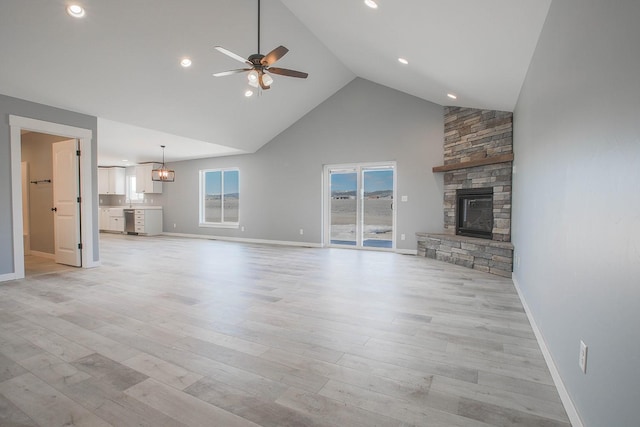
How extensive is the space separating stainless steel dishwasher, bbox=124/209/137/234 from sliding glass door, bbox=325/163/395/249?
6.82 metres

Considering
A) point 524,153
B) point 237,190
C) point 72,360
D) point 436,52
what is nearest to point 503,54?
point 436,52

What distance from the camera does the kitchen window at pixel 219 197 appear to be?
9188mm

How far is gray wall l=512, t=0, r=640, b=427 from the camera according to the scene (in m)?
1.06

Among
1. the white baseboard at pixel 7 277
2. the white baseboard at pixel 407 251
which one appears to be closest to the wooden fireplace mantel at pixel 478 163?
the white baseboard at pixel 407 251

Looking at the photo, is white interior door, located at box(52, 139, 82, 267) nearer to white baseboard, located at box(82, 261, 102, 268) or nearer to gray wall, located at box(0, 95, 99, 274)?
white baseboard, located at box(82, 261, 102, 268)

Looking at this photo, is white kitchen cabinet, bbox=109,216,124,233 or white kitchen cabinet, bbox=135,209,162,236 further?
white kitchen cabinet, bbox=109,216,124,233

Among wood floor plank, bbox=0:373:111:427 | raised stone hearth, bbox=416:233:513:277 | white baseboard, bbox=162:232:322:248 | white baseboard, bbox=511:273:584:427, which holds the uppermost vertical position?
raised stone hearth, bbox=416:233:513:277

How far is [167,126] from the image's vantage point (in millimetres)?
5941

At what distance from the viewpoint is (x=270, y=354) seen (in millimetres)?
2178

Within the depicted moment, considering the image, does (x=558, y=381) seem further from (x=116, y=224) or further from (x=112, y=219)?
(x=112, y=219)

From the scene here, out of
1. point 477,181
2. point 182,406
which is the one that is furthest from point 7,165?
point 477,181

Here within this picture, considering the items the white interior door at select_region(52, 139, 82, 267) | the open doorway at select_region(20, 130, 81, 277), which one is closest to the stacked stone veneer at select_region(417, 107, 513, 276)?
the white interior door at select_region(52, 139, 82, 267)

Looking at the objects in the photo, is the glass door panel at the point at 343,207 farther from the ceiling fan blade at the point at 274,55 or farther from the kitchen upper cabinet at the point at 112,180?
the kitchen upper cabinet at the point at 112,180

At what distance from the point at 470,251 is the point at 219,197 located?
23.7 ft
